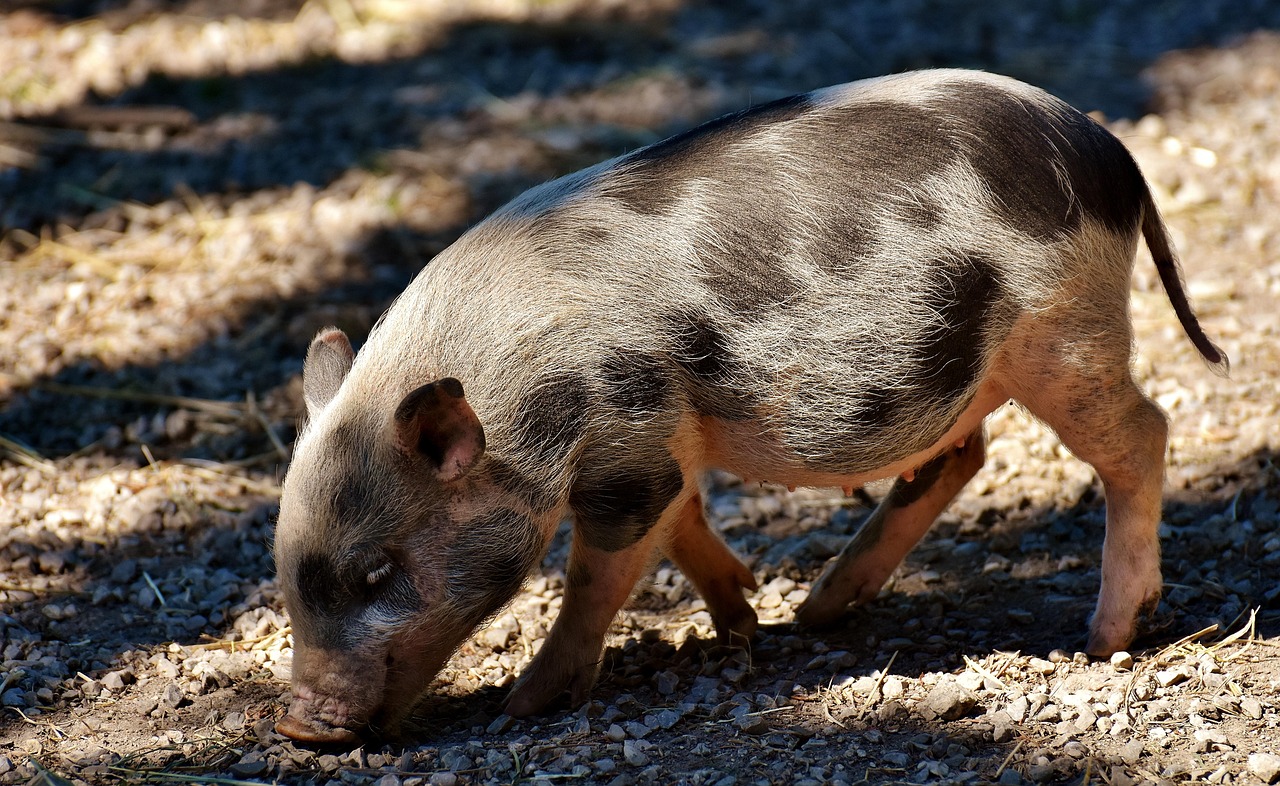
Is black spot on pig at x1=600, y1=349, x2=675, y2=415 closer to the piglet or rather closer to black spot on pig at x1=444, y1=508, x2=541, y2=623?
the piglet

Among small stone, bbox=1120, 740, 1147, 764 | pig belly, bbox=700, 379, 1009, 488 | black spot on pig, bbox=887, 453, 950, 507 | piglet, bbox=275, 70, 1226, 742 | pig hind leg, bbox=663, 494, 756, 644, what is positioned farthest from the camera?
black spot on pig, bbox=887, 453, 950, 507

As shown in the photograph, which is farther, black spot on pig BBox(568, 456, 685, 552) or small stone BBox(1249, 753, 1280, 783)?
black spot on pig BBox(568, 456, 685, 552)

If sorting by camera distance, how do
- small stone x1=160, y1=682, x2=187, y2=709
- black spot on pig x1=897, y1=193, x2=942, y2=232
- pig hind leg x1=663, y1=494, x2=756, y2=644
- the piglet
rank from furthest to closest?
pig hind leg x1=663, y1=494, x2=756, y2=644, small stone x1=160, y1=682, x2=187, y2=709, black spot on pig x1=897, y1=193, x2=942, y2=232, the piglet

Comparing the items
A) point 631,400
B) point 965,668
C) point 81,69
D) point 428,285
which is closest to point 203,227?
point 81,69

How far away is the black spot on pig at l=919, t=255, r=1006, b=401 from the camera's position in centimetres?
344

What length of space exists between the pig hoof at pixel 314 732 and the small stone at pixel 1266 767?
7.07ft

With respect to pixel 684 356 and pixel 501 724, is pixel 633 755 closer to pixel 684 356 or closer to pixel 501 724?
pixel 501 724

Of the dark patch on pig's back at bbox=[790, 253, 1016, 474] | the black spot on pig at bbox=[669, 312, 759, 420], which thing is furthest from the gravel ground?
the black spot on pig at bbox=[669, 312, 759, 420]

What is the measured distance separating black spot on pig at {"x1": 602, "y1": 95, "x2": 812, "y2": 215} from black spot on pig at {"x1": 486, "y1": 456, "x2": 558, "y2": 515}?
0.77 meters

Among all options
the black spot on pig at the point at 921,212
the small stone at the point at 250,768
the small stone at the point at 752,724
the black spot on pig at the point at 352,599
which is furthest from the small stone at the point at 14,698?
the black spot on pig at the point at 921,212

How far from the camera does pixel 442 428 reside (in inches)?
126

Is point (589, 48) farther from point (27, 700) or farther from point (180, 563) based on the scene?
point (27, 700)

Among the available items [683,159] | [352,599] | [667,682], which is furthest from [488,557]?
[683,159]

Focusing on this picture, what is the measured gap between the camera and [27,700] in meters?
3.65
